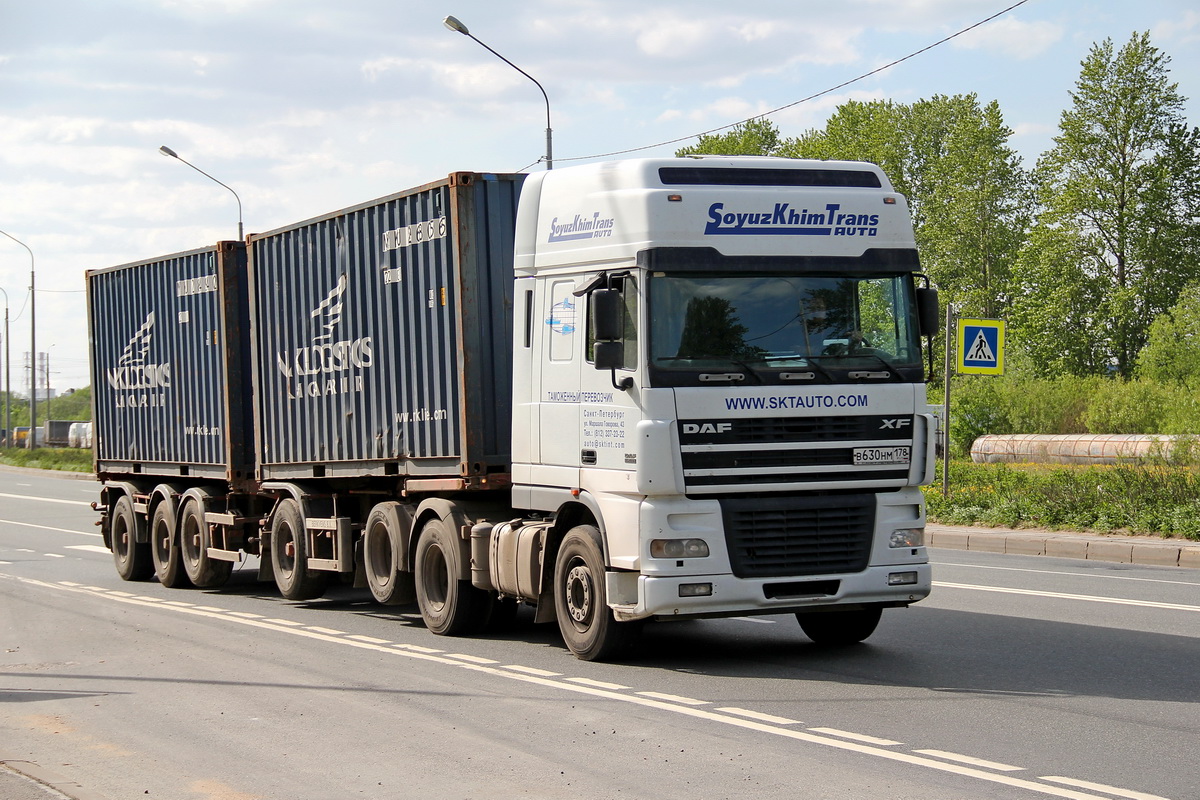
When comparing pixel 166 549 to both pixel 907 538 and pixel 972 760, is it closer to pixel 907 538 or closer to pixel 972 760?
pixel 907 538

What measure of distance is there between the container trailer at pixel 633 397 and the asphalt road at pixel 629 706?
560mm

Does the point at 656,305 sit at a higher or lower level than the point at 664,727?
higher

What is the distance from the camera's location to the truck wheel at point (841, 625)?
10.4m

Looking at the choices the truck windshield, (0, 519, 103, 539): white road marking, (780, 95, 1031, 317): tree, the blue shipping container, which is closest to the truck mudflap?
the truck windshield

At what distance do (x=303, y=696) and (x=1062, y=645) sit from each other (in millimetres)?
5206

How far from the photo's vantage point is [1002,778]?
20.6 feet

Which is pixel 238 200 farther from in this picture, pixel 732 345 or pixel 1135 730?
pixel 1135 730

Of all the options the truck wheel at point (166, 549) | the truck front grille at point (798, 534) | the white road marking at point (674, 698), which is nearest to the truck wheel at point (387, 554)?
the truck front grille at point (798, 534)

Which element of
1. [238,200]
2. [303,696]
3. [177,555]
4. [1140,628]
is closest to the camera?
[303,696]

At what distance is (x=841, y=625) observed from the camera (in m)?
10.5

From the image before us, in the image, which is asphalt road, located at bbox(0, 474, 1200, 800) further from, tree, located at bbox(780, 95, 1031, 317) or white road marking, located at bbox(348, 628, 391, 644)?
tree, located at bbox(780, 95, 1031, 317)

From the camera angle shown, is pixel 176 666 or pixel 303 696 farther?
pixel 176 666

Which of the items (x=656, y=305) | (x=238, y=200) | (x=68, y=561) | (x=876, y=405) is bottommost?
(x=68, y=561)

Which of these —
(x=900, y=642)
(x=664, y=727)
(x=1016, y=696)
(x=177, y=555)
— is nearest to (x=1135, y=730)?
(x=1016, y=696)
